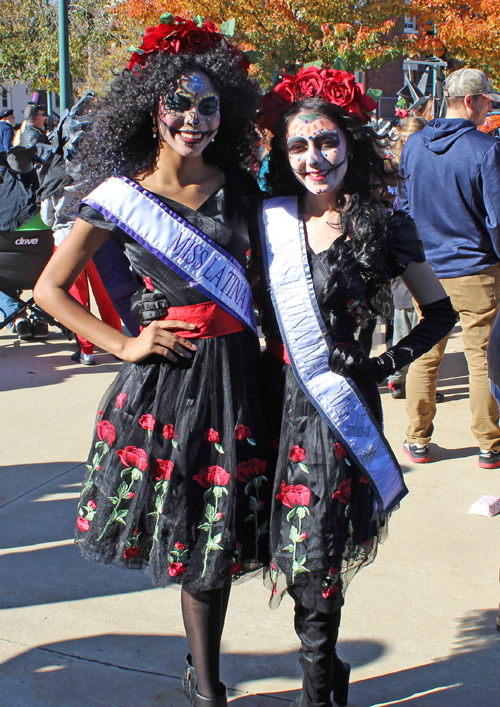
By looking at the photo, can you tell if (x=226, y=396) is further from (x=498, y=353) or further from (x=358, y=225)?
(x=498, y=353)

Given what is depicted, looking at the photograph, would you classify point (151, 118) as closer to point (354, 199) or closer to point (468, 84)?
point (354, 199)

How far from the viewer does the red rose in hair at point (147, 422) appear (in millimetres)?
1981

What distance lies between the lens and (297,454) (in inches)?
77.9

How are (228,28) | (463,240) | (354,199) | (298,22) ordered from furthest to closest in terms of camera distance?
1. (298,22)
2. (463,240)
3. (228,28)
4. (354,199)

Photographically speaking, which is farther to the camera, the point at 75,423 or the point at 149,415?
the point at 75,423

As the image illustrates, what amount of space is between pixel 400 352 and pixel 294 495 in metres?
0.51

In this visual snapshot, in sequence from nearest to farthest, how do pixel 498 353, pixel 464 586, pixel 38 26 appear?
pixel 498 353 → pixel 464 586 → pixel 38 26

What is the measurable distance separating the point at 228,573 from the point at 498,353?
903mm

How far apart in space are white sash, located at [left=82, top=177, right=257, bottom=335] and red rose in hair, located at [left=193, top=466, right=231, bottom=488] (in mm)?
417

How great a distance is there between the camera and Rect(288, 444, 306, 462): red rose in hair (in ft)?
6.48

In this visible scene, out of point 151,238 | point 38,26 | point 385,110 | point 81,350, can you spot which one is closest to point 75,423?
point 81,350

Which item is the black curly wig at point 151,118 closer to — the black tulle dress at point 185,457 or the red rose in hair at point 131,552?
the black tulle dress at point 185,457

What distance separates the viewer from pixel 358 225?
2.00m

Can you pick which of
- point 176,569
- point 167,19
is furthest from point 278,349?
point 167,19
